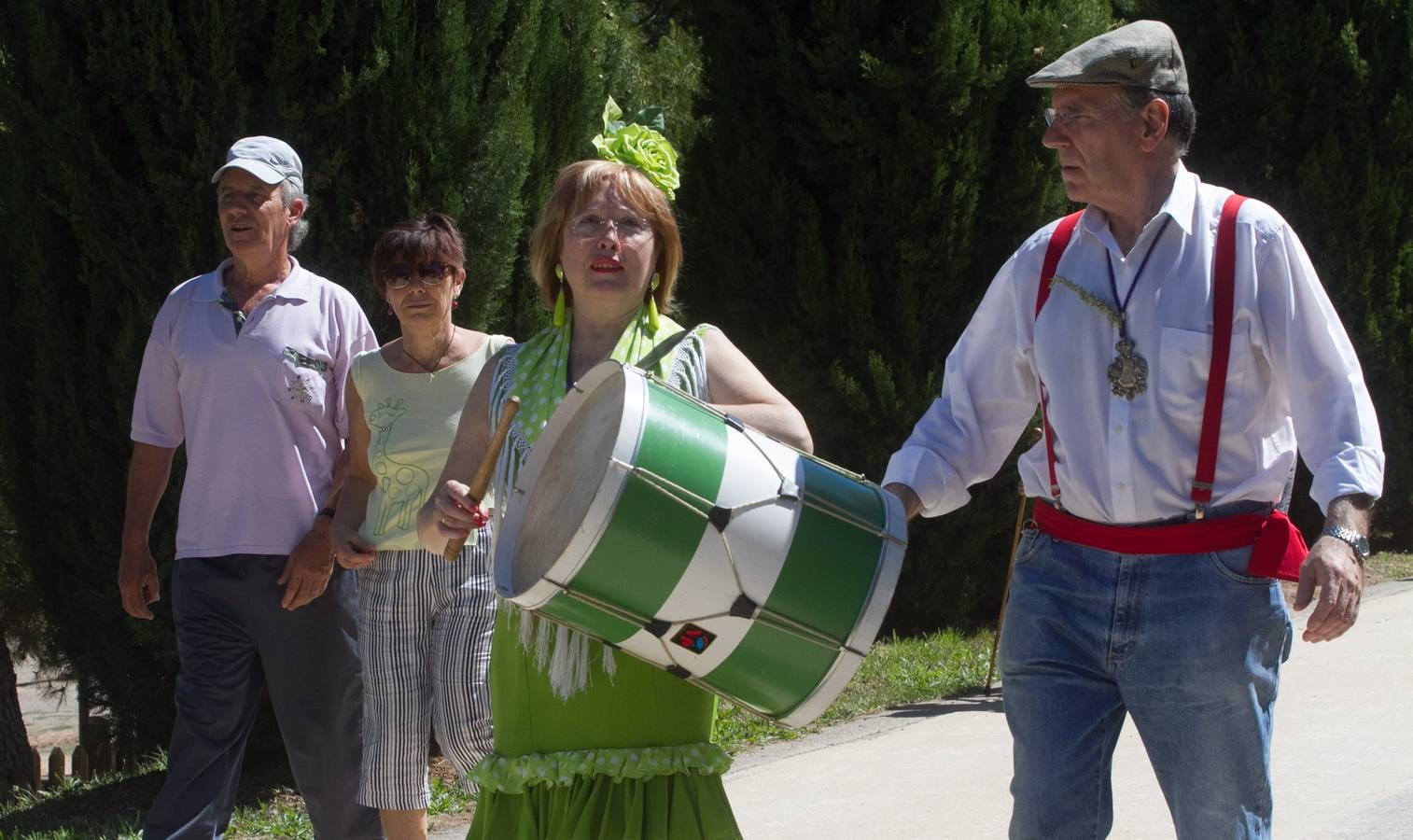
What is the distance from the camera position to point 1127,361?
2.88m

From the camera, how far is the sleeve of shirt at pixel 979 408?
3.14m

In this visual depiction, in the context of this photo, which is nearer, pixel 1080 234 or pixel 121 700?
pixel 1080 234

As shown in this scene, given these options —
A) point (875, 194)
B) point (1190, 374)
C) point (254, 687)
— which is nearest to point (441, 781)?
point (254, 687)

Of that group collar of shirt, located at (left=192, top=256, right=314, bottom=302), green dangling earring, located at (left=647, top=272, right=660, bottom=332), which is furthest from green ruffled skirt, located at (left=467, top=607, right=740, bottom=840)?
collar of shirt, located at (left=192, top=256, right=314, bottom=302)

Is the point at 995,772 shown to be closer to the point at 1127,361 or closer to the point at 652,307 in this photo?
the point at 652,307

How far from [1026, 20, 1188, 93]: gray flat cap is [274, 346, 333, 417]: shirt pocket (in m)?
2.29

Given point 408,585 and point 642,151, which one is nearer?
point 642,151

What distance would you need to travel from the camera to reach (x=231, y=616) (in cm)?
435

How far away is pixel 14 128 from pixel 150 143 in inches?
20.9

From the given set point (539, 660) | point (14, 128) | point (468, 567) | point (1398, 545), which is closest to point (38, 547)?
point (14, 128)

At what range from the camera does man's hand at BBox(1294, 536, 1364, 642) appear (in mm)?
2605

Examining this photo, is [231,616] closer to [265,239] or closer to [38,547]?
[265,239]

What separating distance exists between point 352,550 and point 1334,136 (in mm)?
7868

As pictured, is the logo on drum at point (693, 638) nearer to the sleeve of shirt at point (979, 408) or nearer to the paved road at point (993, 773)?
the sleeve of shirt at point (979, 408)
